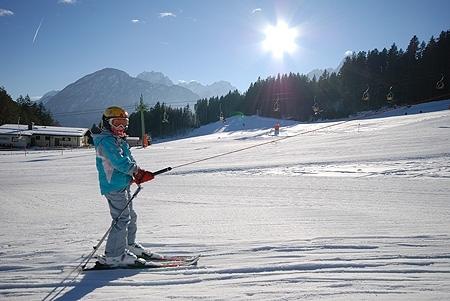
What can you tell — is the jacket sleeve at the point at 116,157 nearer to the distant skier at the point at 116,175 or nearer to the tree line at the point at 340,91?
the distant skier at the point at 116,175

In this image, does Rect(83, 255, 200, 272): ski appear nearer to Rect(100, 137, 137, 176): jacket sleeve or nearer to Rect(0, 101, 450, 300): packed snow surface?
Rect(0, 101, 450, 300): packed snow surface

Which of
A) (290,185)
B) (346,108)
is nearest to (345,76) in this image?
(346,108)

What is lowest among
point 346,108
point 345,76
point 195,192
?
point 195,192

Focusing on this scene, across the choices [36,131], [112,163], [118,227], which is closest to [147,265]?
[118,227]

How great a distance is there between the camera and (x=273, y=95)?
8769 cm

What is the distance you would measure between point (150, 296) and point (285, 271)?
1612 mm

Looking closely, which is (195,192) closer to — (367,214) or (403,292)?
(367,214)

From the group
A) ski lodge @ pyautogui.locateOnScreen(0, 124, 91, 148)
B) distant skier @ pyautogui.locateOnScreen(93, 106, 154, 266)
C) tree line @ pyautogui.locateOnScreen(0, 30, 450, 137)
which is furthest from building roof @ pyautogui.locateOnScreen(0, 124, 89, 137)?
distant skier @ pyautogui.locateOnScreen(93, 106, 154, 266)

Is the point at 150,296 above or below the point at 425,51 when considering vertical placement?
below

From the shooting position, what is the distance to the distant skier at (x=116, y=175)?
4180 millimetres

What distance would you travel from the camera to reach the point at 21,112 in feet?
282

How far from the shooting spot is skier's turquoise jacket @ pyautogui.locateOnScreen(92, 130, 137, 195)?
415cm

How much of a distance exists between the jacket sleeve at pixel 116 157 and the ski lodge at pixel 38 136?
55815 millimetres

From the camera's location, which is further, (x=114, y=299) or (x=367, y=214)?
(x=367, y=214)
